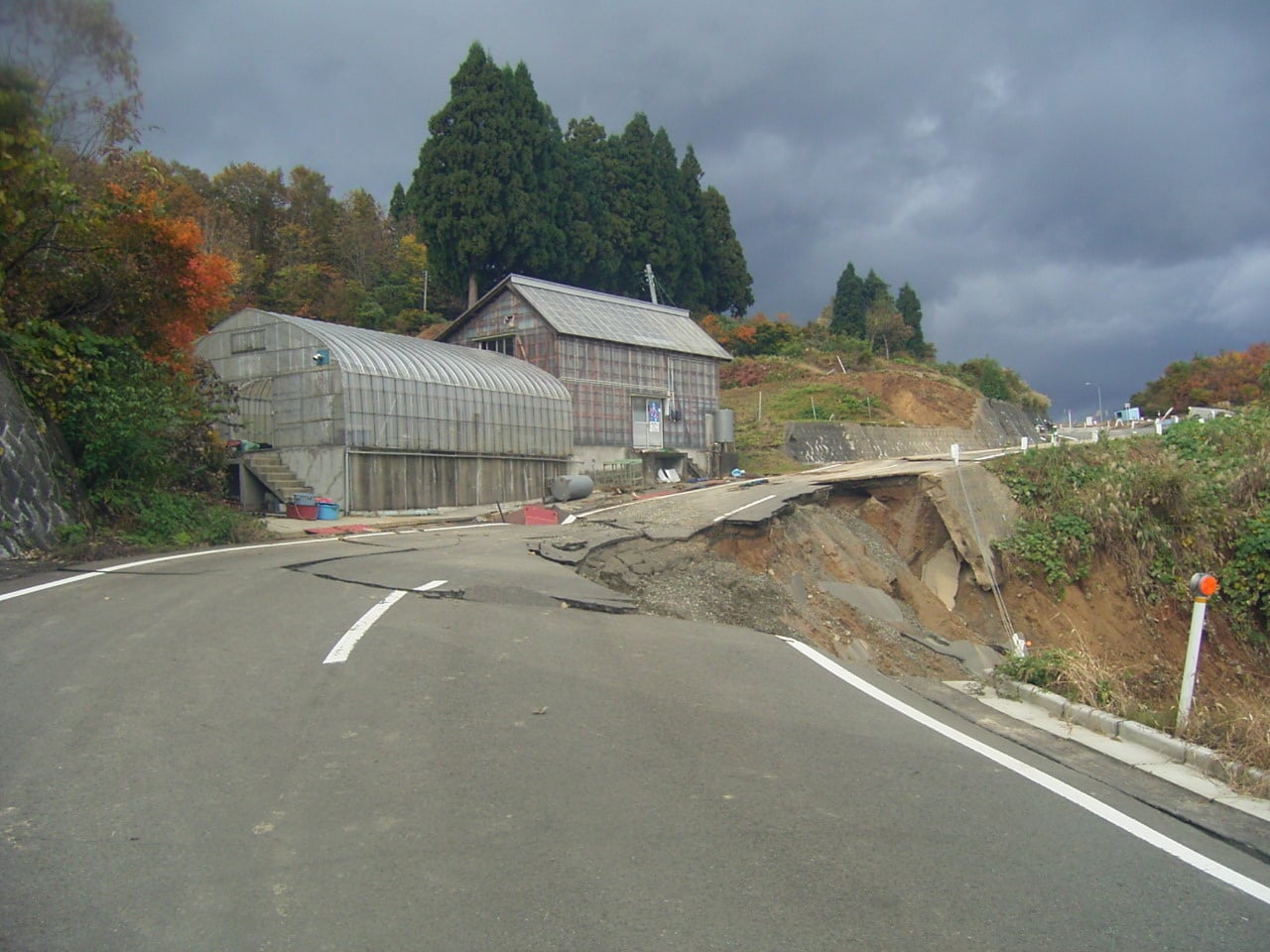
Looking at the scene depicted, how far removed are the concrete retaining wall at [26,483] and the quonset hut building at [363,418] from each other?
11193mm

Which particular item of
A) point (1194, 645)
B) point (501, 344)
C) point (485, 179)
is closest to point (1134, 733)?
point (1194, 645)

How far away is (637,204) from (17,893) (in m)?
59.0

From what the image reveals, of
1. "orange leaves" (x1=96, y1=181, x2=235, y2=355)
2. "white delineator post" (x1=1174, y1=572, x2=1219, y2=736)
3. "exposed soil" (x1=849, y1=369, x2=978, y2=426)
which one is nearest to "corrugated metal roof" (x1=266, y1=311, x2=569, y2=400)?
"orange leaves" (x1=96, y1=181, x2=235, y2=355)

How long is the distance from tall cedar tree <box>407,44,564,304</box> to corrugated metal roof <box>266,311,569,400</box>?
13.2 meters

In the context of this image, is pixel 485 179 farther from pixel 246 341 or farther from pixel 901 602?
pixel 901 602

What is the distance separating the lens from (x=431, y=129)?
1889 inches

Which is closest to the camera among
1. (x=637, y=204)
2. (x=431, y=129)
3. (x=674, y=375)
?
(x=674, y=375)

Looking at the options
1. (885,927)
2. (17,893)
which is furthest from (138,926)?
(885,927)

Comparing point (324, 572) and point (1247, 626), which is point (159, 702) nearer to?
point (324, 572)

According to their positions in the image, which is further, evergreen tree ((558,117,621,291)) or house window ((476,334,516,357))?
evergreen tree ((558,117,621,291))

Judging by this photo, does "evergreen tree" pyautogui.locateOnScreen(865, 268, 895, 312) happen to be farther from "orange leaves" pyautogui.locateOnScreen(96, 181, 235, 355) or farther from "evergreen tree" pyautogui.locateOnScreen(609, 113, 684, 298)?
"orange leaves" pyautogui.locateOnScreen(96, 181, 235, 355)

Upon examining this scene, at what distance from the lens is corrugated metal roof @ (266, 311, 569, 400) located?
2805 centimetres

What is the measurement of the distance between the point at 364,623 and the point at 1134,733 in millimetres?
6717

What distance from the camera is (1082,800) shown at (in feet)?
19.1
